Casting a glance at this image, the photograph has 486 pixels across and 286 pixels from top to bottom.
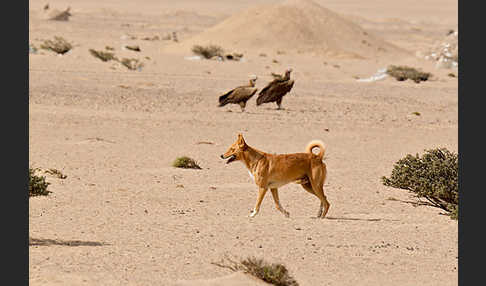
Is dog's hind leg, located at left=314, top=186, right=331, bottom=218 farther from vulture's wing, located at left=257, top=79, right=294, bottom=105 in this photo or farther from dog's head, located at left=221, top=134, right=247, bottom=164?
vulture's wing, located at left=257, top=79, right=294, bottom=105

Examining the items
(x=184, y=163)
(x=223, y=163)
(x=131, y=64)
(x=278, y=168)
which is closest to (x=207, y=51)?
(x=131, y=64)

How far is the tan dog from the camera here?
11.3 metres

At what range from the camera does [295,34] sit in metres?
49.6

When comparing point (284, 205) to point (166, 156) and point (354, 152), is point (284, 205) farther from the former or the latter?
point (354, 152)

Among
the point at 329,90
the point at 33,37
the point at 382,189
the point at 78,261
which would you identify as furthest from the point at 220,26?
the point at 78,261

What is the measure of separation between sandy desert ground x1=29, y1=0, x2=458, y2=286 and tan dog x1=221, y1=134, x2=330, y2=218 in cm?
35

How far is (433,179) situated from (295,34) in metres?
37.2

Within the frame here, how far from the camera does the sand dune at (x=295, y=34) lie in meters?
48.5

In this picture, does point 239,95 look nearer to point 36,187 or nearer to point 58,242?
point 36,187

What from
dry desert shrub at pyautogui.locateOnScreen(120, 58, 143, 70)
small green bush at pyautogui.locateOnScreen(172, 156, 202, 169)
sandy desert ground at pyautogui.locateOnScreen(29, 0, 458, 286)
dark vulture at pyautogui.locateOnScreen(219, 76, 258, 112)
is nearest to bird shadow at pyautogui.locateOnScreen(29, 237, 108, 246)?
sandy desert ground at pyautogui.locateOnScreen(29, 0, 458, 286)

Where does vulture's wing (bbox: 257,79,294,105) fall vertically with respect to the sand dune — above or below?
below

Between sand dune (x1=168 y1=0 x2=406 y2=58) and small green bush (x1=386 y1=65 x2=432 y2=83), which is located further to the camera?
sand dune (x1=168 y1=0 x2=406 y2=58)

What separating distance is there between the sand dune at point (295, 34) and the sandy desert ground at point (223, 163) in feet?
0.48

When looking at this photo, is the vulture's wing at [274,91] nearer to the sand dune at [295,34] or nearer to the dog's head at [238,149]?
the dog's head at [238,149]
